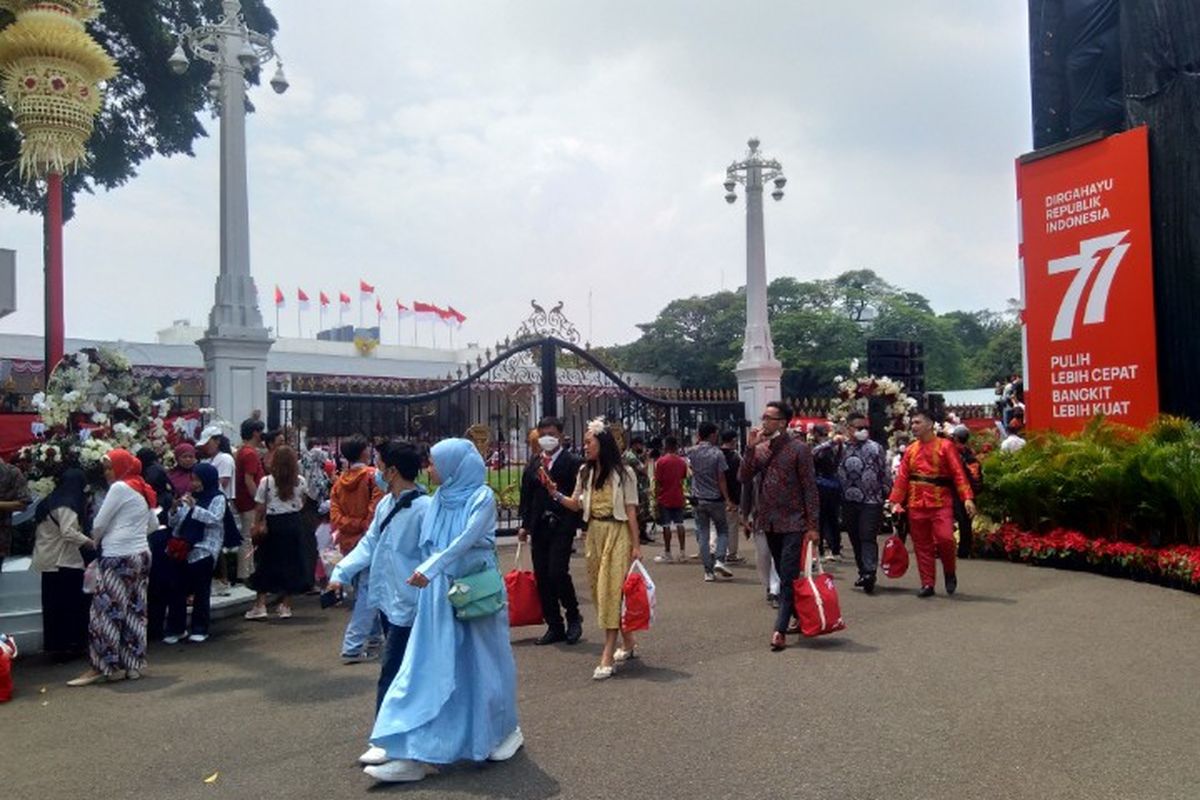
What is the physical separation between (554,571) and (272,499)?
3.05 metres

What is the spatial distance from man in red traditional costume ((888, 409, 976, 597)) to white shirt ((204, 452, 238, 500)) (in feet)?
21.1

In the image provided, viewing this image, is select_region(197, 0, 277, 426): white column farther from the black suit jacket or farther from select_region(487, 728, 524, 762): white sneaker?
select_region(487, 728, 524, 762): white sneaker

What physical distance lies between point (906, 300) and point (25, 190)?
45.9m

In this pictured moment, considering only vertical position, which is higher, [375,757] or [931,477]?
[931,477]

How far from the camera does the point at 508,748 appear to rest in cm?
499

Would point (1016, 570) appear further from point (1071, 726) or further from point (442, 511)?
point (442, 511)

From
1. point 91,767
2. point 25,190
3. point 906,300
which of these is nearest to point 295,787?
point 91,767

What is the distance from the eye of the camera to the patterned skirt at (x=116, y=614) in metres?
7.10

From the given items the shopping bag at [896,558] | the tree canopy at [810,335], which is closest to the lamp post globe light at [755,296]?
the shopping bag at [896,558]

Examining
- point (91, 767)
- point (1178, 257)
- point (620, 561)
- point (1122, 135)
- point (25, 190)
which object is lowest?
point (91, 767)

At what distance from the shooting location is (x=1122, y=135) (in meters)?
12.6

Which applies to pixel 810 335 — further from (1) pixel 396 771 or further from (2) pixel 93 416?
(1) pixel 396 771

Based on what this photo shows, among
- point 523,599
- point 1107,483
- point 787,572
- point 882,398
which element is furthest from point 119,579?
point 882,398

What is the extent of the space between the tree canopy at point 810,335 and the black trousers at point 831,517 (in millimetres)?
35931
